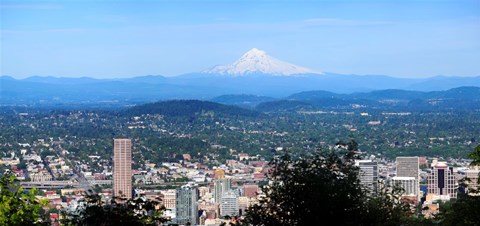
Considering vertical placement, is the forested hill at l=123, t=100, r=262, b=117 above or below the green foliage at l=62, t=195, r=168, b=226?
below

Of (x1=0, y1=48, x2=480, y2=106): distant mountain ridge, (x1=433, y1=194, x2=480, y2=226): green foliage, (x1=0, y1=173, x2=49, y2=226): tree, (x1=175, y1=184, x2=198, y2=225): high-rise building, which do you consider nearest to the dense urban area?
(x1=175, y1=184, x2=198, y2=225): high-rise building

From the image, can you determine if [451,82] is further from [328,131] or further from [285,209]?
[285,209]

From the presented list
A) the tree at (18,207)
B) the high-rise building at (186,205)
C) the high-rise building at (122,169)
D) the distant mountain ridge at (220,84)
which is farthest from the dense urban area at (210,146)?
the distant mountain ridge at (220,84)

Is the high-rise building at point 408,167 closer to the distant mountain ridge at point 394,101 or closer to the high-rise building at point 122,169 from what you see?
the high-rise building at point 122,169

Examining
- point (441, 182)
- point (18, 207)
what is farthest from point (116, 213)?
point (441, 182)

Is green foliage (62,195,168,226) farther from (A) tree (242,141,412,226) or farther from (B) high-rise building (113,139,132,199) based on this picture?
(B) high-rise building (113,139,132,199)

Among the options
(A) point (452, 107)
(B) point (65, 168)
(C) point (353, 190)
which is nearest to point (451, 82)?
(A) point (452, 107)
